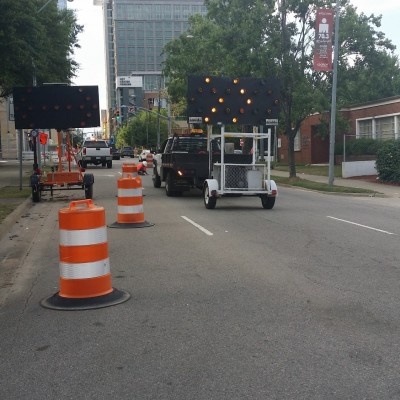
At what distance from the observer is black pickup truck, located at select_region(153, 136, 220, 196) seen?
16.9m

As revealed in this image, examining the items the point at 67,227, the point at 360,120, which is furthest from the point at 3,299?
the point at 360,120

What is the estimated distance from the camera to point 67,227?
572cm

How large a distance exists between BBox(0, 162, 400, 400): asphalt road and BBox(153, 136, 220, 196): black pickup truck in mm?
6968

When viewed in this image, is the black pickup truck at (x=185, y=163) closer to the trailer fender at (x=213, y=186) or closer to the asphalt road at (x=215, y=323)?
the trailer fender at (x=213, y=186)

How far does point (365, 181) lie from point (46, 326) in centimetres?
2377

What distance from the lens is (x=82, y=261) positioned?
5770mm

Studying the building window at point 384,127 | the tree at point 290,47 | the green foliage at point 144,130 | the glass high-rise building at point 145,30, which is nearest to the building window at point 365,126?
the building window at point 384,127

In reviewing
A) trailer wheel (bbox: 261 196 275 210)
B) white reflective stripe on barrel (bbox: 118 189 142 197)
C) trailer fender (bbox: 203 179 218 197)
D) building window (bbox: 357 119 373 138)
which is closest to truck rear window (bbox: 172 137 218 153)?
trailer fender (bbox: 203 179 218 197)

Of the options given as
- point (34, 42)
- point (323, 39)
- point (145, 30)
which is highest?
point (145, 30)

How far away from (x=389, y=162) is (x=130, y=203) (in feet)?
56.4

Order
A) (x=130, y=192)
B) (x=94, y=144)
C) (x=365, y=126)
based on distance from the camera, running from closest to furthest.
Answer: (x=130, y=192), (x=94, y=144), (x=365, y=126)

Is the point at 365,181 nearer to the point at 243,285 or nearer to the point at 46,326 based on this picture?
the point at 243,285

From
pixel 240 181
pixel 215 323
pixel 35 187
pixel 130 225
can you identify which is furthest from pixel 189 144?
pixel 215 323

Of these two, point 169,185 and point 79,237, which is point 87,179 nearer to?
point 169,185
